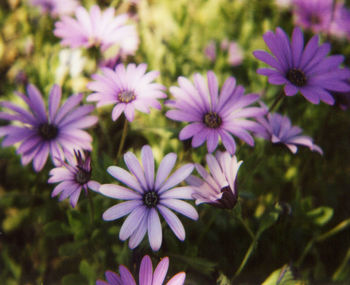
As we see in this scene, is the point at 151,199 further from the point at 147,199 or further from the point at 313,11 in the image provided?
the point at 313,11

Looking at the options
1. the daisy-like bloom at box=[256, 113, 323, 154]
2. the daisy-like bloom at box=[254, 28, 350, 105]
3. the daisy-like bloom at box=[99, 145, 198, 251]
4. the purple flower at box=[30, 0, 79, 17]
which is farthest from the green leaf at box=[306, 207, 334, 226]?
the purple flower at box=[30, 0, 79, 17]

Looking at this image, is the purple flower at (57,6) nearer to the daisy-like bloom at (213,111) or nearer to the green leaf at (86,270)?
the daisy-like bloom at (213,111)

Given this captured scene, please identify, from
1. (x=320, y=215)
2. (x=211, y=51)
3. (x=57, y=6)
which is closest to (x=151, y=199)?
(x=320, y=215)

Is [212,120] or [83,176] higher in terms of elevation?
[212,120]

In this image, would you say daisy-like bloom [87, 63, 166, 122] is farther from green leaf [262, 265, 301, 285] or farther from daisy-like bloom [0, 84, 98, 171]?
green leaf [262, 265, 301, 285]

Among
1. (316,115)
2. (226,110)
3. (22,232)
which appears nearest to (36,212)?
(22,232)

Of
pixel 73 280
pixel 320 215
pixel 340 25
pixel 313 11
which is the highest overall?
pixel 313 11

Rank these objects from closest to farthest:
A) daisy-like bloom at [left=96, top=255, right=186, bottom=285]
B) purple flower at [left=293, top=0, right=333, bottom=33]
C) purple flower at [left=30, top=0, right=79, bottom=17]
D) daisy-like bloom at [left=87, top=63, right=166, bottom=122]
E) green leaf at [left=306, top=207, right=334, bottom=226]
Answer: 1. daisy-like bloom at [left=96, top=255, right=186, bottom=285]
2. daisy-like bloom at [left=87, top=63, right=166, bottom=122]
3. green leaf at [left=306, top=207, right=334, bottom=226]
4. purple flower at [left=30, top=0, right=79, bottom=17]
5. purple flower at [left=293, top=0, right=333, bottom=33]
